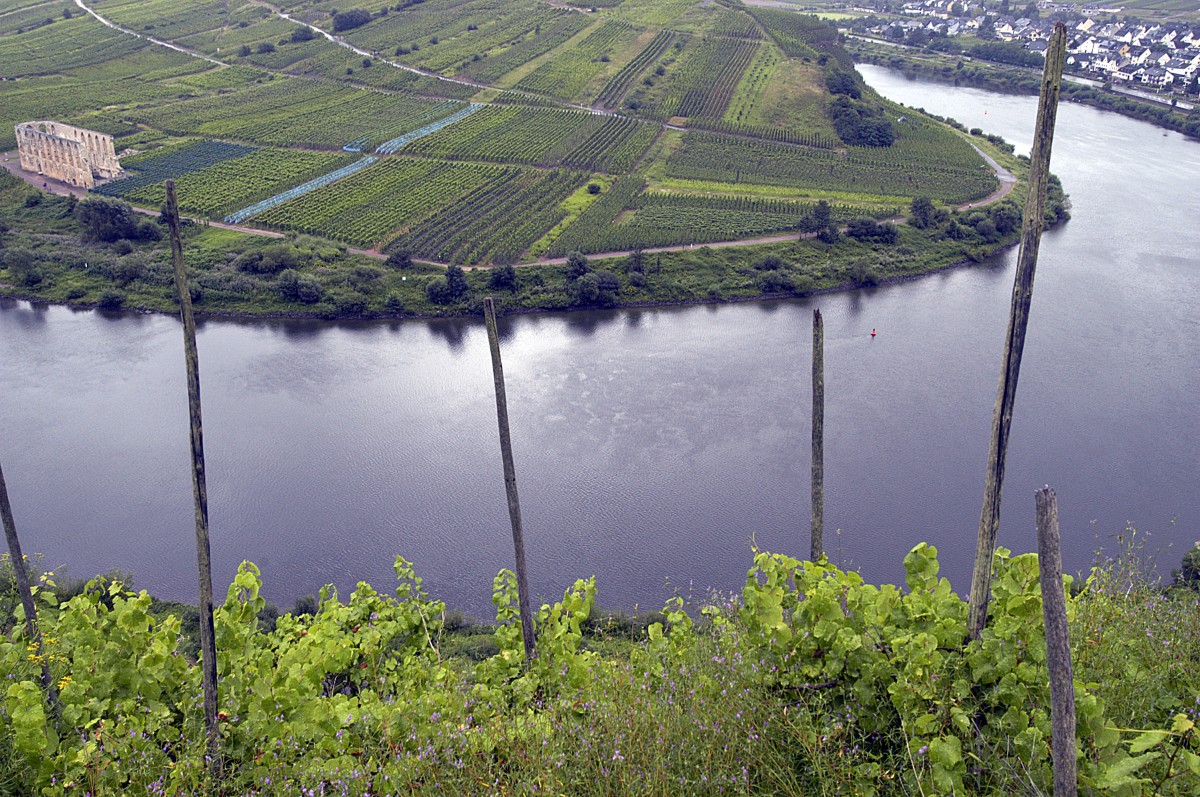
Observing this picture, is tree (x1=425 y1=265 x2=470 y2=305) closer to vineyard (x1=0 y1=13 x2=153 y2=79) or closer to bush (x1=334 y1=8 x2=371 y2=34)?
vineyard (x1=0 y1=13 x2=153 y2=79)

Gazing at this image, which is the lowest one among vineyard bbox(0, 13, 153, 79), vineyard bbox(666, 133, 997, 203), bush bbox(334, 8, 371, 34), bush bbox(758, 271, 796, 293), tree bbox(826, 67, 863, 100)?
bush bbox(758, 271, 796, 293)

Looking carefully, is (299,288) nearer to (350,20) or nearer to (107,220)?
(107,220)

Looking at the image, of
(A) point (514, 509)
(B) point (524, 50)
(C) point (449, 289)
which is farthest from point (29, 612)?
(B) point (524, 50)

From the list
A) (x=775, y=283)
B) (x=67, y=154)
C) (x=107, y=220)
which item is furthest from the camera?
(x=67, y=154)

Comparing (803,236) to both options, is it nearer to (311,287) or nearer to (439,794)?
(311,287)

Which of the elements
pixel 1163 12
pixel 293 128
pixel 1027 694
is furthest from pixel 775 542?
pixel 1163 12

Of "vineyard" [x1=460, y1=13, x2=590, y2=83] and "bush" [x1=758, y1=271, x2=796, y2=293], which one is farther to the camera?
"vineyard" [x1=460, y1=13, x2=590, y2=83]

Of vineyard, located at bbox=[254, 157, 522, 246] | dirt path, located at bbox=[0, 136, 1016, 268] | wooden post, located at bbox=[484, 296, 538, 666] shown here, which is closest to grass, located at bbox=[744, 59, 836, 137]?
dirt path, located at bbox=[0, 136, 1016, 268]
